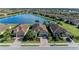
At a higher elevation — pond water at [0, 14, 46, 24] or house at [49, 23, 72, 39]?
pond water at [0, 14, 46, 24]

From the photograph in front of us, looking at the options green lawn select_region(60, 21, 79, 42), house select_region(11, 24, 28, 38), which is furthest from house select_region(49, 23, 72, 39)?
house select_region(11, 24, 28, 38)

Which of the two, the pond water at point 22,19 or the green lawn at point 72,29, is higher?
the pond water at point 22,19

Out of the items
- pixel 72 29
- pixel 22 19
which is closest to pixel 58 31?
pixel 72 29

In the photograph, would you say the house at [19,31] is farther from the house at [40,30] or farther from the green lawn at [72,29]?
the green lawn at [72,29]

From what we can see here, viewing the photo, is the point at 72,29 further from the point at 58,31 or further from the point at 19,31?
the point at 19,31

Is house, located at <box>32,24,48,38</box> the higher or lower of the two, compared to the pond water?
lower

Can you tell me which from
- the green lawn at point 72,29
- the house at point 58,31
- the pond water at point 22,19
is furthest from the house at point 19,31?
the green lawn at point 72,29

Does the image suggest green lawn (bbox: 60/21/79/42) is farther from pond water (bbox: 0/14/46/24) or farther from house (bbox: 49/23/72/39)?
pond water (bbox: 0/14/46/24)

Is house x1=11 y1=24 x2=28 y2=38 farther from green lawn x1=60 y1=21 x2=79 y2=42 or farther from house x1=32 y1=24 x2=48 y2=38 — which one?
green lawn x1=60 y1=21 x2=79 y2=42

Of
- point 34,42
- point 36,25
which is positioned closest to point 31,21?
point 36,25
